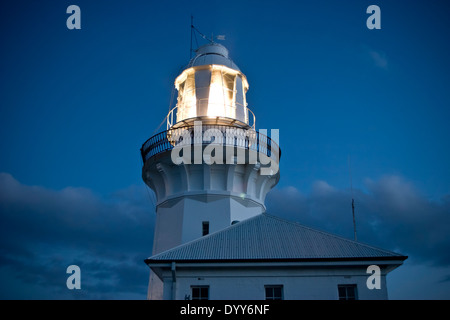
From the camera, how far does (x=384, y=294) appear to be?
14.2 m

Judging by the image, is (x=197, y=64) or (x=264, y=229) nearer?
(x=264, y=229)

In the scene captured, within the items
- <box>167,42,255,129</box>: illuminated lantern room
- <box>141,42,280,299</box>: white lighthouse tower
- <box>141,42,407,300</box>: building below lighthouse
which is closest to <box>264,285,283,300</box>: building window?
<box>141,42,407,300</box>: building below lighthouse

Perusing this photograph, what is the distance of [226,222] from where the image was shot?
66.6ft

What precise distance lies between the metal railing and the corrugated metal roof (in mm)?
5372

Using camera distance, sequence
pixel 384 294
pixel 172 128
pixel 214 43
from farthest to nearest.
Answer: pixel 214 43, pixel 172 128, pixel 384 294

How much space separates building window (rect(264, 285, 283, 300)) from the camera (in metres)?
14.4

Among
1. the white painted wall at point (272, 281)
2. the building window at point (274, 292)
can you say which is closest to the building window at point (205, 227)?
the white painted wall at point (272, 281)

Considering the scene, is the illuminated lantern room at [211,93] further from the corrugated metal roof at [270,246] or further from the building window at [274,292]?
the building window at [274,292]

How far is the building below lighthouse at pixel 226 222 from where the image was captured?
14430mm

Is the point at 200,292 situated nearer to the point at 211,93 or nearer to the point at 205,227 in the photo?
the point at 205,227

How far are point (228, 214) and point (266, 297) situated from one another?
258 inches
